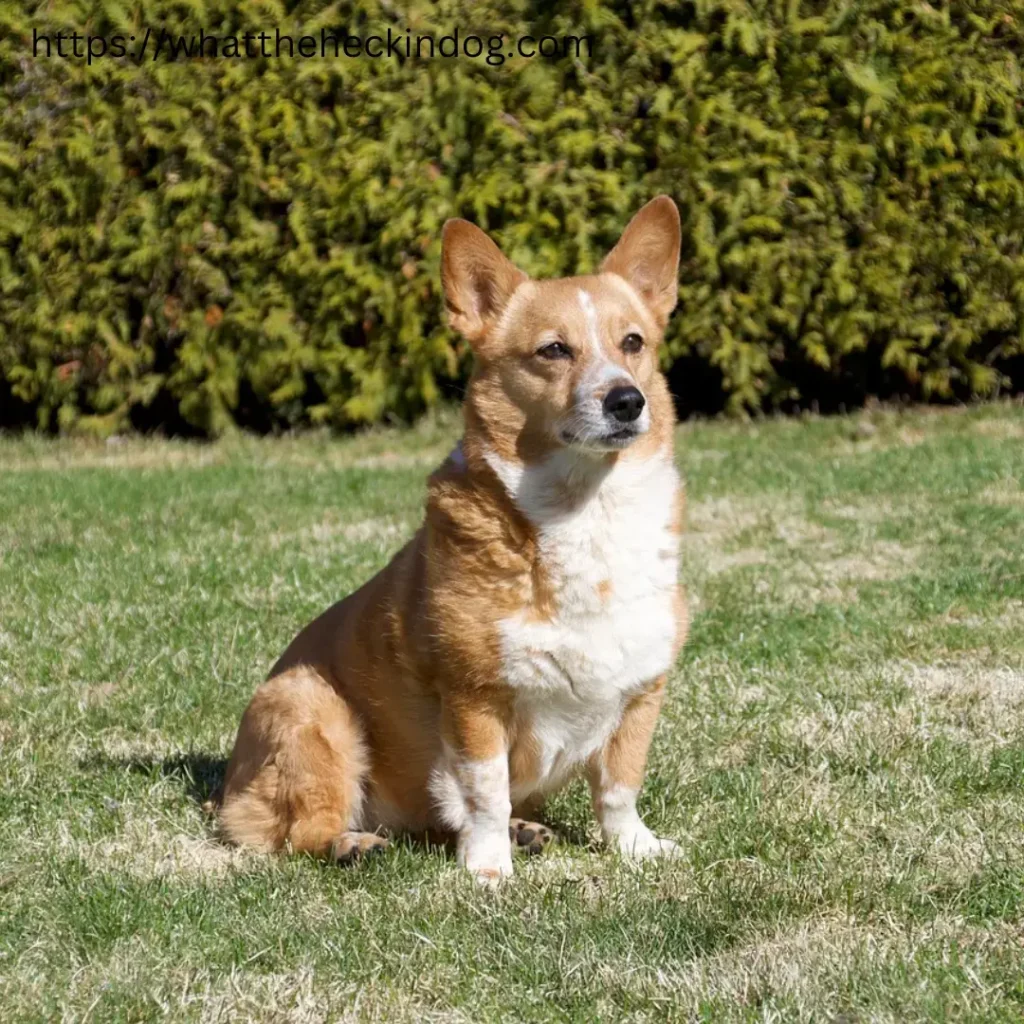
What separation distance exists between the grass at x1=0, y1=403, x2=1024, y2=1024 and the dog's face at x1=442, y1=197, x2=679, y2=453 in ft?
3.16

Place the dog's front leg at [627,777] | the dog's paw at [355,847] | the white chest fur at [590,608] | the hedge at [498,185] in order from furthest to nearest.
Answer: the hedge at [498,185] → the dog's front leg at [627,777] → the dog's paw at [355,847] → the white chest fur at [590,608]

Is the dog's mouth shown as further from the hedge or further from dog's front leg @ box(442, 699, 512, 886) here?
the hedge

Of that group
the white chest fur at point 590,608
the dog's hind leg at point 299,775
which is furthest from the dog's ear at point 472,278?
the dog's hind leg at point 299,775

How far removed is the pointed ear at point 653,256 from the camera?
11.8 ft

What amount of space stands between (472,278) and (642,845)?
4.46ft

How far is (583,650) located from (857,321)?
21.2 ft

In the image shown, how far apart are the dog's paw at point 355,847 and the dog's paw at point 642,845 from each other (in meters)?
0.52

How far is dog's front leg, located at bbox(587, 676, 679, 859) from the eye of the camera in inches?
132

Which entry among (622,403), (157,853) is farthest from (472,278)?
(157,853)

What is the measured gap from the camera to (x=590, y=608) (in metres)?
3.17

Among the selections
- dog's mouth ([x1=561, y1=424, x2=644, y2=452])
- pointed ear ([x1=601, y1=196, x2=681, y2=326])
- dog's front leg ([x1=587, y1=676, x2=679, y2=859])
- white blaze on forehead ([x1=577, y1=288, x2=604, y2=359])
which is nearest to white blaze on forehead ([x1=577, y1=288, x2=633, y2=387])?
white blaze on forehead ([x1=577, y1=288, x2=604, y2=359])

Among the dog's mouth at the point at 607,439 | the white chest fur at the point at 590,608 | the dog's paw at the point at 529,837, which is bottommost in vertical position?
the dog's paw at the point at 529,837

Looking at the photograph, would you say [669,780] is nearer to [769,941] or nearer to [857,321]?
[769,941]

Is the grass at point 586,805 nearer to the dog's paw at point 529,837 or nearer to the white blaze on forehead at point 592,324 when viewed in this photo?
the dog's paw at point 529,837
